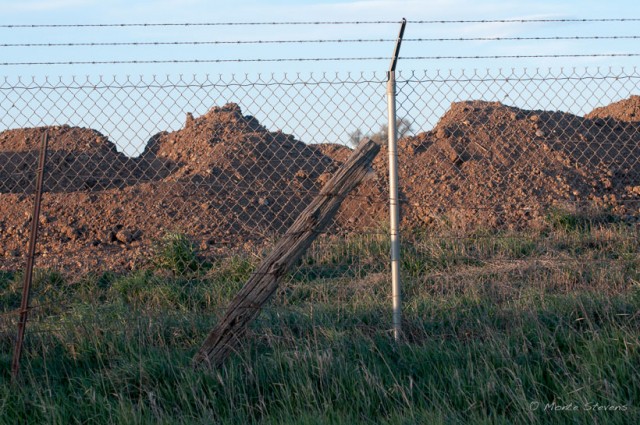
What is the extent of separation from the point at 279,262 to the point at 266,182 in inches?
206

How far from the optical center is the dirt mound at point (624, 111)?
11250 millimetres

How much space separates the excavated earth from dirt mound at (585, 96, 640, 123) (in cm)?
2

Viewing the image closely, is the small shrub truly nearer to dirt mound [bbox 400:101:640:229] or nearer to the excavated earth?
the excavated earth

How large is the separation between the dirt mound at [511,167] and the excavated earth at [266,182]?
20mm

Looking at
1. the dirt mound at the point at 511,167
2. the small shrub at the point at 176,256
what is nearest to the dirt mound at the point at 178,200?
the small shrub at the point at 176,256

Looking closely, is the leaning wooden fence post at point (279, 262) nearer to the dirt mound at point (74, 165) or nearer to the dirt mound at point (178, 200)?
the dirt mound at point (178, 200)

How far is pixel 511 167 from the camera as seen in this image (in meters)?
9.63

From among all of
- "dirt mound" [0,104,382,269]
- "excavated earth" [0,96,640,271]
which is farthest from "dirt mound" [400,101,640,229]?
"dirt mound" [0,104,382,269]

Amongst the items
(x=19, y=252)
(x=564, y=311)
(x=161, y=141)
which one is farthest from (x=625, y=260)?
(x=161, y=141)

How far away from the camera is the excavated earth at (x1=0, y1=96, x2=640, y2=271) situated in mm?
8227

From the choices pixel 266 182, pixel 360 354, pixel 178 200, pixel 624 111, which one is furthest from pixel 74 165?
pixel 624 111

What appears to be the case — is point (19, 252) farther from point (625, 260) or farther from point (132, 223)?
point (625, 260)

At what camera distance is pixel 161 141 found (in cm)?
1116

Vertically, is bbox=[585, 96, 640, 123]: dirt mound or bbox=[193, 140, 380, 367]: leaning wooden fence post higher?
bbox=[585, 96, 640, 123]: dirt mound
